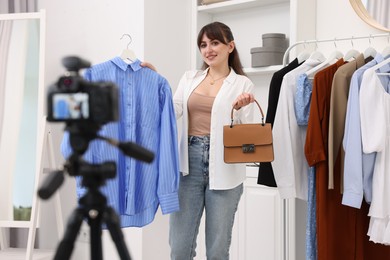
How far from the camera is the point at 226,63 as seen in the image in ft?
7.48

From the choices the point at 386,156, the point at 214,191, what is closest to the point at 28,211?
the point at 214,191

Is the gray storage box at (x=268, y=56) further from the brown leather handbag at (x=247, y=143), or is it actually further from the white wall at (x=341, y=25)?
the brown leather handbag at (x=247, y=143)

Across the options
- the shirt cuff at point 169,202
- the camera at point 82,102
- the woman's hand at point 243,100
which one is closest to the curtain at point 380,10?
the woman's hand at point 243,100

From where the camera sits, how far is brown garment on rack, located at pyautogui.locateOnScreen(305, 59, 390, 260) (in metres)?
2.34

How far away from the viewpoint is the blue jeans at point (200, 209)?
2156 mm

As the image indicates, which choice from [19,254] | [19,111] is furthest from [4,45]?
[19,254]

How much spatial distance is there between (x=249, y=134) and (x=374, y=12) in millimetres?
1188

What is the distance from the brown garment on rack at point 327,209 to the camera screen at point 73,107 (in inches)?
61.9

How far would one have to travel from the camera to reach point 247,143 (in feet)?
7.17

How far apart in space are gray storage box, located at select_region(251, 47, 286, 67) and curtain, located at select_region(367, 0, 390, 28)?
21.5 inches

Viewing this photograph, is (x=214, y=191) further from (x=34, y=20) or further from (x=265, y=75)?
(x=34, y=20)

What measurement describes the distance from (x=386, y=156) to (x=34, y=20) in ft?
7.29

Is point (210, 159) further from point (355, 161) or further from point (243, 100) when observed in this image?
point (355, 161)

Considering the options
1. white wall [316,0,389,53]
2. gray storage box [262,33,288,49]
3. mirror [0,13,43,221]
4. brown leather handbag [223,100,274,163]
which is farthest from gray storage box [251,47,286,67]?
mirror [0,13,43,221]
